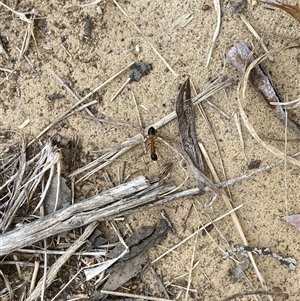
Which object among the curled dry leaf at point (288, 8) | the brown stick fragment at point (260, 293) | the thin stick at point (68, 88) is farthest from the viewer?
the thin stick at point (68, 88)

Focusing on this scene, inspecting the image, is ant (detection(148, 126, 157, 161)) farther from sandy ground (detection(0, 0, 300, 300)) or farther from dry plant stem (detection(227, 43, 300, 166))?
dry plant stem (detection(227, 43, 300, 166))

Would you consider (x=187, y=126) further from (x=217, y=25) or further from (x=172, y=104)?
(x=217, y=25)

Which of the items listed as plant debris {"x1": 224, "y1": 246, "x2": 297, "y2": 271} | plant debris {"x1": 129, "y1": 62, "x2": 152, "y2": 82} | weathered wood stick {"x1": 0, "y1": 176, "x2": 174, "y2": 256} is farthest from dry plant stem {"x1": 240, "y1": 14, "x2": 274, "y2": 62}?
plant debris {"x1": 224, "y1": 246, "x2": 297, "y2": 271}

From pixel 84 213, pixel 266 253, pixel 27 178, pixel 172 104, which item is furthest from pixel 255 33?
pixel 27 178

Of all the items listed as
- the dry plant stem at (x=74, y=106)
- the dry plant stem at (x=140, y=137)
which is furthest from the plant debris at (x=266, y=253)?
the dry plant stem at (x=74, y=106)

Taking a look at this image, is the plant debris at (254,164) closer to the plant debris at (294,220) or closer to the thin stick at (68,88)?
the plant debris at (294,220)

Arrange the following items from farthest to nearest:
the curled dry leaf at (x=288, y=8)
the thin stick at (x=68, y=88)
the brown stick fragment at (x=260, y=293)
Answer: the thin stick at (x=68, y=88) < the brown stick fragment at (x=260, y=293) < the curled dry leaf at (x=288, y=8)
